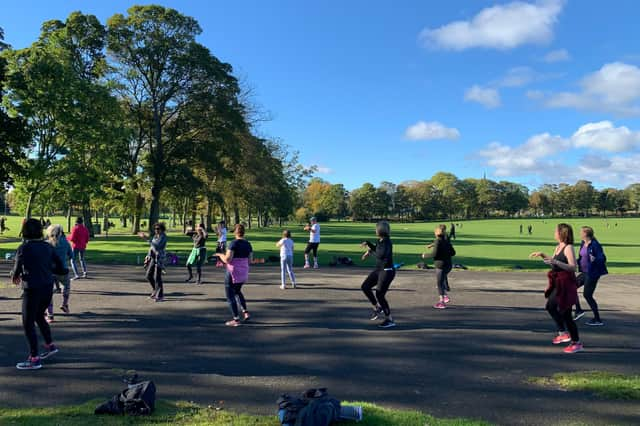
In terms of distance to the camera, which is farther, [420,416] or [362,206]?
[362,206]

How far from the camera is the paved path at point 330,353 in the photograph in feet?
15.4

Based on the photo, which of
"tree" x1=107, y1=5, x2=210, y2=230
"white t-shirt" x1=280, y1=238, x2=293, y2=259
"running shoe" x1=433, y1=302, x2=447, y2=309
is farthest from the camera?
"tree" x1=107, y1=5, x2=210, y2=230

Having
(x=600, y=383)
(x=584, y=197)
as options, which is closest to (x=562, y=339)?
(x=600, y=383)

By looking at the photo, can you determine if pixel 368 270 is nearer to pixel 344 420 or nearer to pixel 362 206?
pixel 344 420

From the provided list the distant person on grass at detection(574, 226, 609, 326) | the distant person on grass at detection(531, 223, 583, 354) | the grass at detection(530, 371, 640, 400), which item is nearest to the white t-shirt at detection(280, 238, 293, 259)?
the distant person on grass at detection(574, 226, 609, 326)

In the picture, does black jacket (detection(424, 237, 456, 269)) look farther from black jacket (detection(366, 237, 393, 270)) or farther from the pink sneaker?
the pink sneaker

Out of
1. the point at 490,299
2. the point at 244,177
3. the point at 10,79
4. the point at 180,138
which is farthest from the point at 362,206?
the point at 490,299

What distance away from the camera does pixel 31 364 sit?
556 cm

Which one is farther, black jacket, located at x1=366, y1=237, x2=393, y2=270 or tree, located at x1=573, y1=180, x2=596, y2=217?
tree, located at x1=573, y1=180, x2=596, y2=217

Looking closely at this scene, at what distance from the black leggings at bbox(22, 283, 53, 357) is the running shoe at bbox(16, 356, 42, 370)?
6 centimetres

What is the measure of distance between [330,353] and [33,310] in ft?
13.4

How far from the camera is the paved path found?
470 centimetres

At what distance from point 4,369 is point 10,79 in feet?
84.0

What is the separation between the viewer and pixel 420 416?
4.15 meters
